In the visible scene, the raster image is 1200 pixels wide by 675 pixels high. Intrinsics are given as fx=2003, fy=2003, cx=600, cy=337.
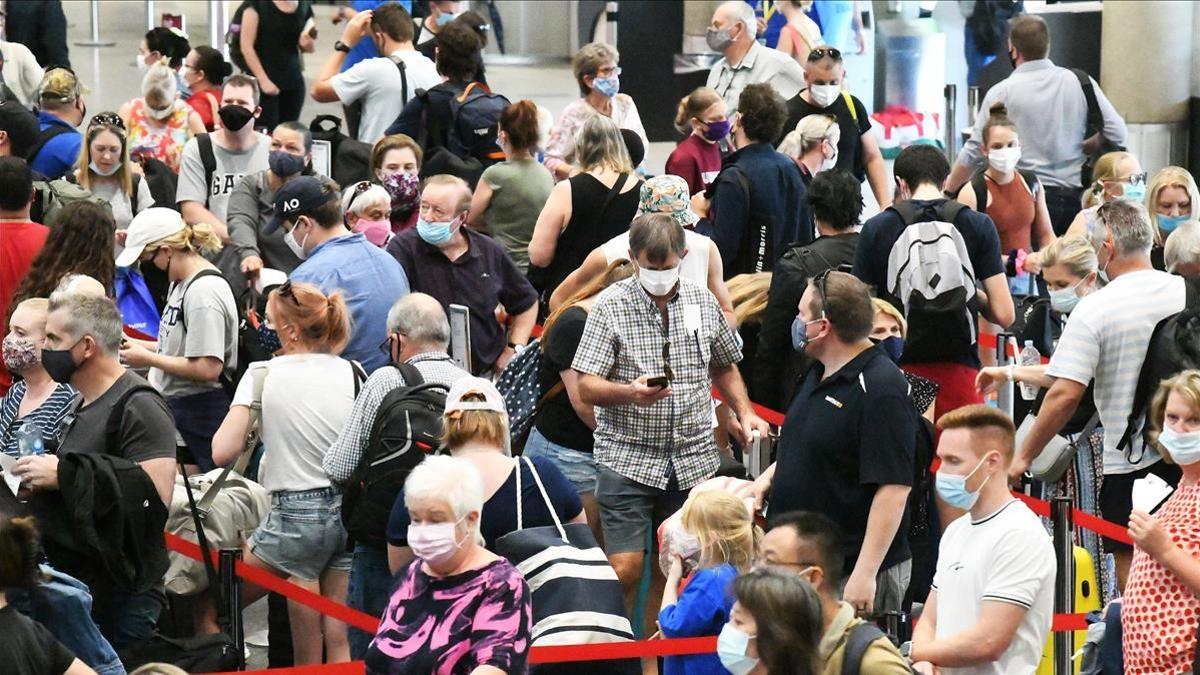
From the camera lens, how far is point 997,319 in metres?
8.56

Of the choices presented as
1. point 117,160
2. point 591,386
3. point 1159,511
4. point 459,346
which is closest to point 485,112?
point 117,160

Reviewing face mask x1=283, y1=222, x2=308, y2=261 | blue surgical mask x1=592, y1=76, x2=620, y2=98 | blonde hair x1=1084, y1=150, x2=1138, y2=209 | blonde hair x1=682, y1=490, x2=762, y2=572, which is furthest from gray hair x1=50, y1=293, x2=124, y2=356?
blonde hair x1=1084, y1=150, x2=1138, y2=209

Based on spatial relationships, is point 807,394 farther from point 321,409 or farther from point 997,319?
point 997,319

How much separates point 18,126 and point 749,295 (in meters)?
3.79

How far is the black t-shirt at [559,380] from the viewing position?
7.39m

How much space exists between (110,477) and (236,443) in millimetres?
894

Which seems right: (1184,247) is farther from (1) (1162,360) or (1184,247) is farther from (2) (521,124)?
(2) (521,124)

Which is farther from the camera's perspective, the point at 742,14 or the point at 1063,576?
the point at 742,14

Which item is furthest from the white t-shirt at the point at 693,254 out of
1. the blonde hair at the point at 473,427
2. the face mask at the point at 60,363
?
the face mask at the point at 60,363

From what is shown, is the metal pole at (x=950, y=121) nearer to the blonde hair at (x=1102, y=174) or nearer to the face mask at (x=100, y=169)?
the blonde hair at (x=1102, y=174)

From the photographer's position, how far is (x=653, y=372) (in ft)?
23.6

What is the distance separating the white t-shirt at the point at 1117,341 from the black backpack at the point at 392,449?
2396 millimetres

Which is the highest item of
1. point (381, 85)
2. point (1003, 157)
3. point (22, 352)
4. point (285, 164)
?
point (381, 85)

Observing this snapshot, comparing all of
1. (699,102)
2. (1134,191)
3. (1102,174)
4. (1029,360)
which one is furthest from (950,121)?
(1029,360)
